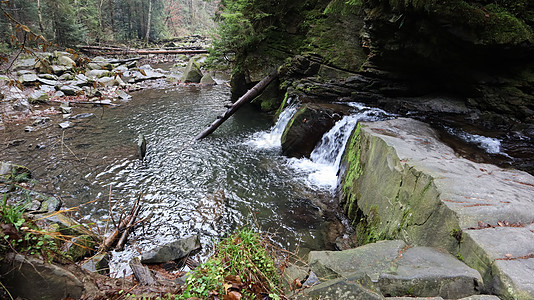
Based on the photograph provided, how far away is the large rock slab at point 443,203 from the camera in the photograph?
2.48 m

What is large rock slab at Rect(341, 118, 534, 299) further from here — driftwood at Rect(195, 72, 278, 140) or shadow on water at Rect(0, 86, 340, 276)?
driftwood at Rect(195, 72, 278, 140)

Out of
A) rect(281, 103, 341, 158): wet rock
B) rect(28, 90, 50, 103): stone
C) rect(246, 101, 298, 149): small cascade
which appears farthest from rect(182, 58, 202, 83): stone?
rect(281, 103, 341, 158): wet rock

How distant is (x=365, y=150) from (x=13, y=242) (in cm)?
587

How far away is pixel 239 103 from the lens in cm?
1065

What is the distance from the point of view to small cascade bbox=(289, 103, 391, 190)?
7586mm

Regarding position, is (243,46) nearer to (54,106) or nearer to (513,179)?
(54,106)

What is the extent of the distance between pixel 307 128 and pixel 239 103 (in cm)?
349

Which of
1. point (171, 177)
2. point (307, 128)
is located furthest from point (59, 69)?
point (307, 128)

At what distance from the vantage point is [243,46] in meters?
12.2

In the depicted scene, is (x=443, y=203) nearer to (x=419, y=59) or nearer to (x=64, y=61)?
(x=419, y=59)

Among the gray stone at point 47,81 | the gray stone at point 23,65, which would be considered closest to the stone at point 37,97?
the gray stone at point 47,81

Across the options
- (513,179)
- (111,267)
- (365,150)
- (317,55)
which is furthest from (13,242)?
(317,55)

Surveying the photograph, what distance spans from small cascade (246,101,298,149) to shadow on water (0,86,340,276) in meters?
0.48

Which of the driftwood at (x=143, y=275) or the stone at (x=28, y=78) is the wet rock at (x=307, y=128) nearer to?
the driftwood at (x=143, y=275)
